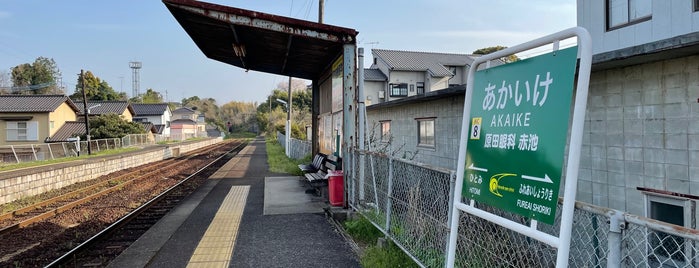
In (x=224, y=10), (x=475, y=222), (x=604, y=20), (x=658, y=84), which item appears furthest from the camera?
(x=604, y=20)

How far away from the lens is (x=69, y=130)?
35.8 meters

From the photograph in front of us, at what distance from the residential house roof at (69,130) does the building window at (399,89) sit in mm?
25388

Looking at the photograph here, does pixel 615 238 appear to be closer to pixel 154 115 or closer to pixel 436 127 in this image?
pixel 436 127

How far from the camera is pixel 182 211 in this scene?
8.78 metres

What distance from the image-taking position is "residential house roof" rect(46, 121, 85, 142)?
34281 millimetres

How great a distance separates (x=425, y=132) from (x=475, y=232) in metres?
7.03

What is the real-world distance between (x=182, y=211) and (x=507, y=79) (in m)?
7.88

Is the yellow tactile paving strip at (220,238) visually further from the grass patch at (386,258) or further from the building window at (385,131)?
the building window at (385,131)

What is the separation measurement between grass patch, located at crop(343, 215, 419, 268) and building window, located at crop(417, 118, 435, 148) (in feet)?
14.1

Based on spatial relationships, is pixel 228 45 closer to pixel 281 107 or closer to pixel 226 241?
pixel 226 241

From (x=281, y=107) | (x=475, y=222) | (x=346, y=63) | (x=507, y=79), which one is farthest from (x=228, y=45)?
(x=281, y=107)

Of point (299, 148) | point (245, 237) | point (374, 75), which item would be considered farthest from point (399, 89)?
point (245, 237)

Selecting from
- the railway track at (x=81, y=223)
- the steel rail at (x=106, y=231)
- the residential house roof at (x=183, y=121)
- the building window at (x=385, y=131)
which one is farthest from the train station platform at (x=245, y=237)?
the residential house roof at (x=183, y=121)

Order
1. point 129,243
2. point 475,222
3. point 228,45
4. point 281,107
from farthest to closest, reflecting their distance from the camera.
→ 1. point 281,107
2. point 228,45
3. point 129,243
4. point 475,222
